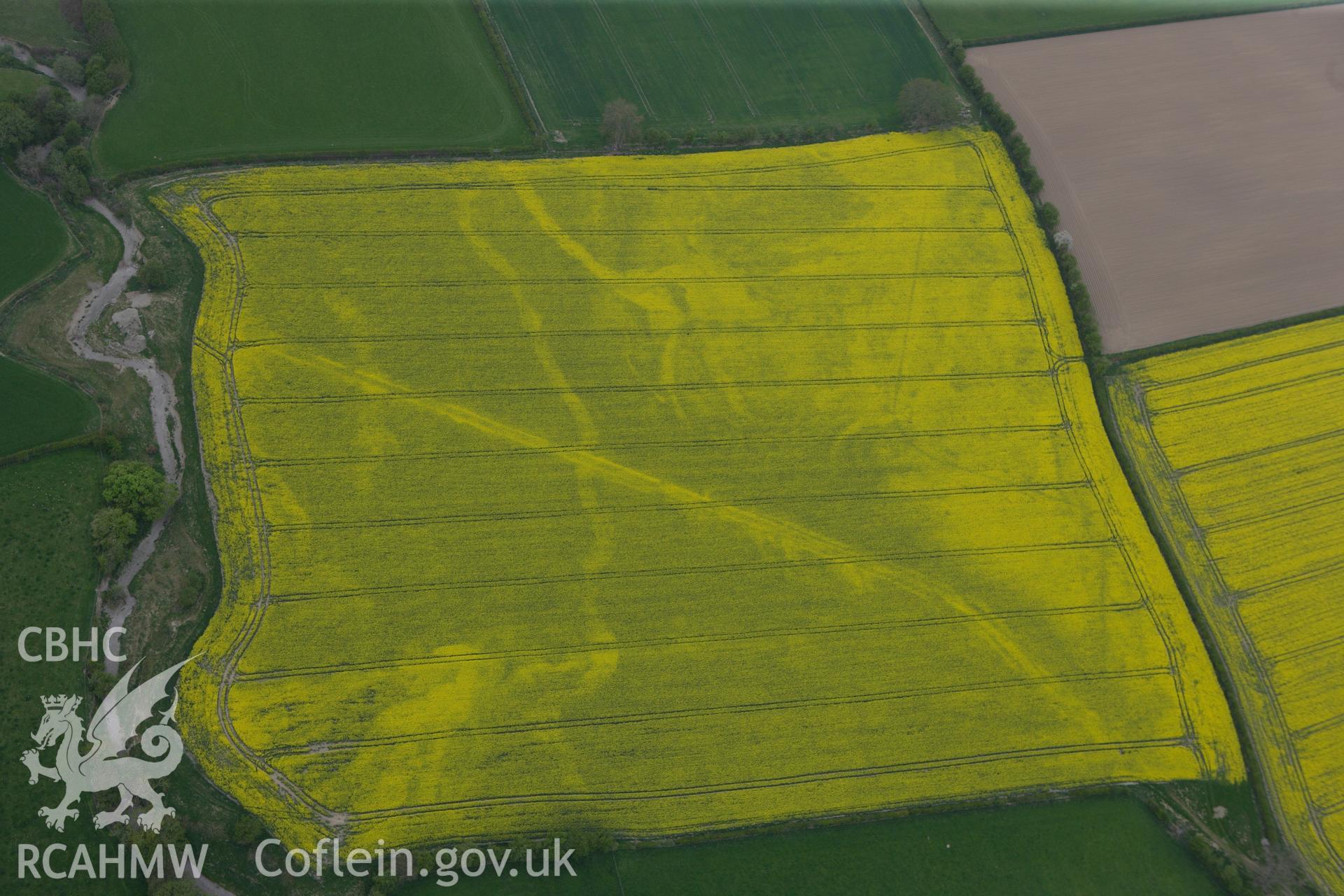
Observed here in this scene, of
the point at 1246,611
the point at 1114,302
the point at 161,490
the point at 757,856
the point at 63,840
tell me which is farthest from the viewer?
the point at 1114,302

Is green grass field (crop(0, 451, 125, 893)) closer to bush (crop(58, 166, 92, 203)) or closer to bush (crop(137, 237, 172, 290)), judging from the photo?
bush (crop(137, 237, 172, 290))

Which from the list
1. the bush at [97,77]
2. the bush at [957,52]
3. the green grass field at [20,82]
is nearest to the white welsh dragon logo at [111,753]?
the bush at [97,77]

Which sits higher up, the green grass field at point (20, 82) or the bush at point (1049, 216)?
the green grass field at point (20, 82)

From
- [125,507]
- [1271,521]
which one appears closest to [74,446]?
[125,507]

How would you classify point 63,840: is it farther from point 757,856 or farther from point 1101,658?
point 1101,658

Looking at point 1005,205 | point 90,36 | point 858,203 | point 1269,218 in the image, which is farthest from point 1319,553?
point 90,36

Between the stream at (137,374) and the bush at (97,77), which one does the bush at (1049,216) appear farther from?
the bush at (97,77)
